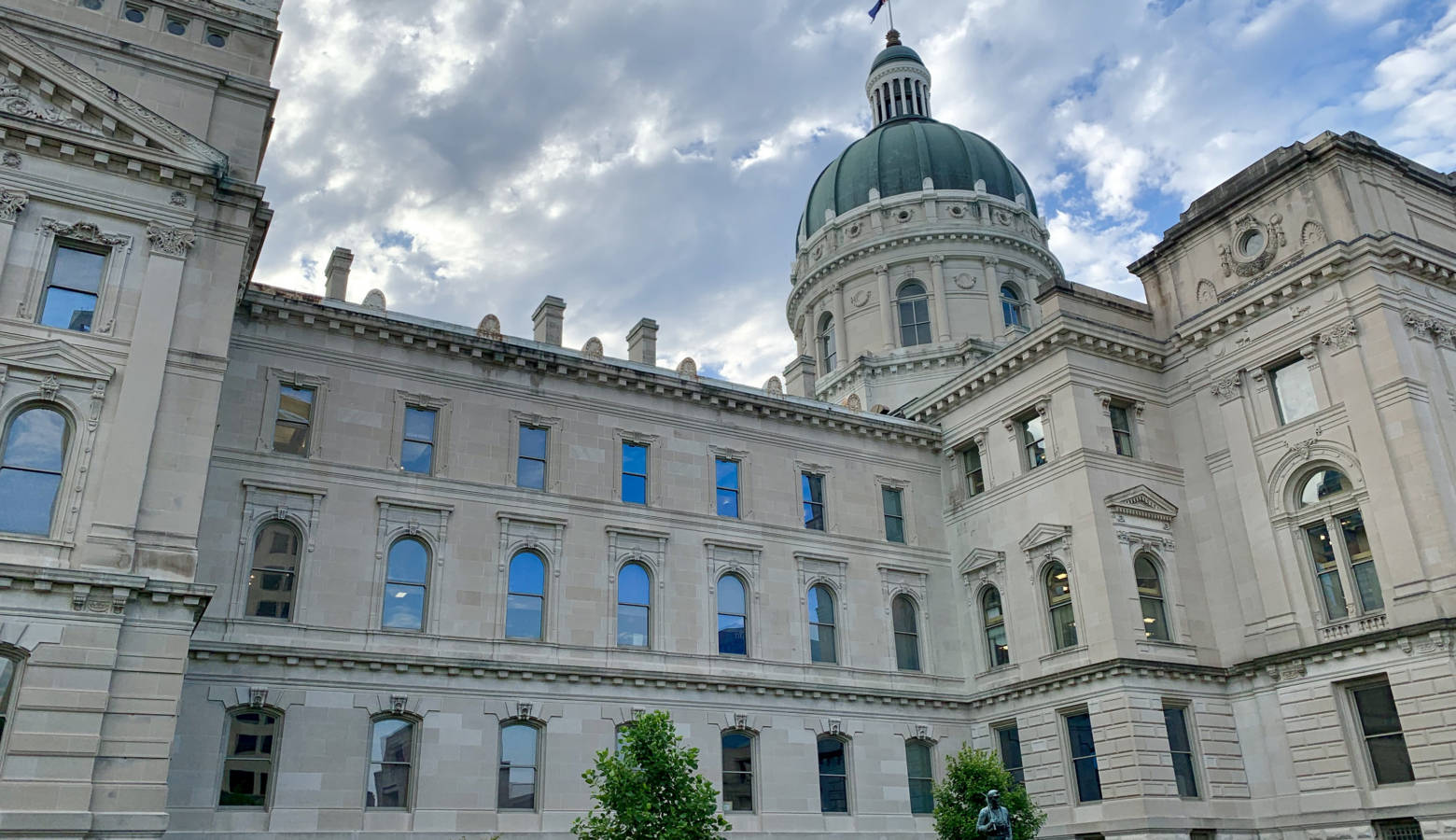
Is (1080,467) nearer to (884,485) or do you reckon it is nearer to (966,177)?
(884,485)

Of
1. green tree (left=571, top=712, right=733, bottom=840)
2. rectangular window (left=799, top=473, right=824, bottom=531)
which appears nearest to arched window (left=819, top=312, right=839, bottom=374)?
rectangular window (left=799, top=473, right=824, bottom=531)

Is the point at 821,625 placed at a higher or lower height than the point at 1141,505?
lower

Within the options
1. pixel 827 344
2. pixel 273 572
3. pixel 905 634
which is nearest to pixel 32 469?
pixel 273 572

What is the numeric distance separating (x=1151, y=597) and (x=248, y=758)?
80.3 feet

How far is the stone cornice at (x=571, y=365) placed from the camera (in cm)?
3002

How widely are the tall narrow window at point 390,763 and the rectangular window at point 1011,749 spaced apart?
56.3 feet

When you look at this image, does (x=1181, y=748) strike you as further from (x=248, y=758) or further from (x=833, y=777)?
(x=248, y=758)

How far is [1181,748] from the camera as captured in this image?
30.7 meters

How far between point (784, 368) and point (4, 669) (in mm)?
34439

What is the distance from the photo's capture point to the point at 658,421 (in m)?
34.8

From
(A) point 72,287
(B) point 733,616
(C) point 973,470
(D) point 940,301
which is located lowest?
(B) point 733,616

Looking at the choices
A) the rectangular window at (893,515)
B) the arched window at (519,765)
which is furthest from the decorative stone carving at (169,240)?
the rectangular window at (893,515)

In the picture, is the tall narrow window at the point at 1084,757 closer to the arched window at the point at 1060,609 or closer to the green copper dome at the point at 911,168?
the arched window at the point at 1060,609

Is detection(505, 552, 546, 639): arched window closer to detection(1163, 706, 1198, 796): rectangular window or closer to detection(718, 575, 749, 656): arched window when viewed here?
detection(718, 575, 749, 656): arched window
